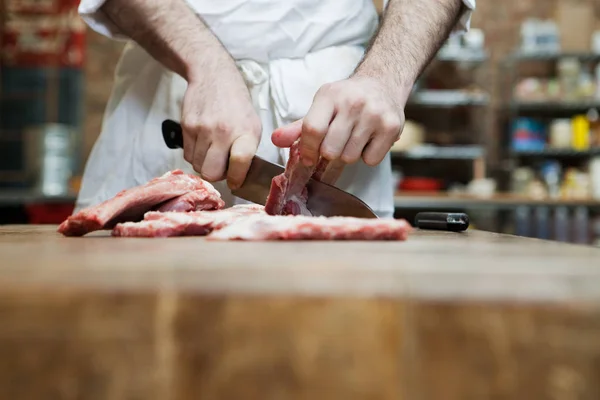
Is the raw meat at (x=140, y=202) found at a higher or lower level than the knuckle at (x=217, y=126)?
lower

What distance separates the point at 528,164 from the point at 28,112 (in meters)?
4.25

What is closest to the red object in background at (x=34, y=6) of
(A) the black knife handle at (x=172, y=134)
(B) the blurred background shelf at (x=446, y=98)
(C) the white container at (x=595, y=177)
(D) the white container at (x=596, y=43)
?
(B) the blurred background shelf at (x=446, y=98)

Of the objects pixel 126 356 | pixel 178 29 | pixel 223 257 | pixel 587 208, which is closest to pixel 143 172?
pixel 178 29

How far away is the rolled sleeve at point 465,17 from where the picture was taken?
65.5 inches

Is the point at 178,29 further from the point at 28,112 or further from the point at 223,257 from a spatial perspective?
the point at 28,112

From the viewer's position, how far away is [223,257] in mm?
699

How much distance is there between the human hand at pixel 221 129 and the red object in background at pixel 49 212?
10.8ft

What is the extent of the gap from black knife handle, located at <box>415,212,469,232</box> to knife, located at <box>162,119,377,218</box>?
0.70ft

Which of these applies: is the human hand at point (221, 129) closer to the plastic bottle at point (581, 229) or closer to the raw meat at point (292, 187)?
the raw meat at point (292, 187)

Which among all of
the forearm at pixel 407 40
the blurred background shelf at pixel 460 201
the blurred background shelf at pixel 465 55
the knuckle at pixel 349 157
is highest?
the blurred background shelf at pixel 465 55

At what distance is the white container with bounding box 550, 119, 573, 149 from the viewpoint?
575 cm

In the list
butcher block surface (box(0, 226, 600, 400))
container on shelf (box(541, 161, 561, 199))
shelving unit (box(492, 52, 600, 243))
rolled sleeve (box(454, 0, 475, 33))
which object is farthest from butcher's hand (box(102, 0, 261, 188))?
container on shelf (box(541, 161, 561, 199))

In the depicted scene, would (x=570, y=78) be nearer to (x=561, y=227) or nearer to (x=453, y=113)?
(x=453, y=113)

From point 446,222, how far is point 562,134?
4.73 metres
